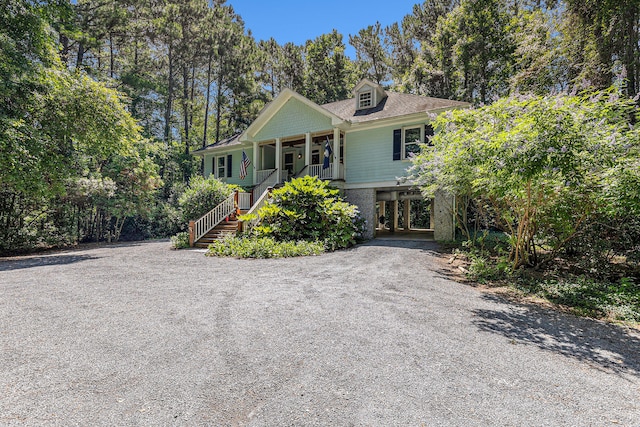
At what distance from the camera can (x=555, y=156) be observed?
4559 millimetres

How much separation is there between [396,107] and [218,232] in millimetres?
9669

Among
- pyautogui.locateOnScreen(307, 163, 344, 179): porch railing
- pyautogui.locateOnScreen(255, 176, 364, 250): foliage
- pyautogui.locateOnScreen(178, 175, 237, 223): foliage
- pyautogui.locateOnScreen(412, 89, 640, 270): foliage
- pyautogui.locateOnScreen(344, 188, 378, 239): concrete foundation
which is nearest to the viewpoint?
pyautogui.locateOnScreen(412, 89, 640, 270): foliage

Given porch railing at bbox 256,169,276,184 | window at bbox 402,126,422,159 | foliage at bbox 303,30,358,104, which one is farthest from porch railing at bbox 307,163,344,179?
foliage at bbox 303,30,358,104

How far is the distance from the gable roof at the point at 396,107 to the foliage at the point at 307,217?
4.74m

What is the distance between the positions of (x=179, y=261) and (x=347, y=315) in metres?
6.13

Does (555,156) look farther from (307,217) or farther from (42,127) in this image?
(42,127)

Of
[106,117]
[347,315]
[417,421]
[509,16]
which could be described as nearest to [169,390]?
[417,421]

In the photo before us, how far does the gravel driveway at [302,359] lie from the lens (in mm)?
2328

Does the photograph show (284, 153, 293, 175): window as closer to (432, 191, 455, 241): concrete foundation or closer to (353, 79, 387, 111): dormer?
(353, 79, 387, 111): dormer

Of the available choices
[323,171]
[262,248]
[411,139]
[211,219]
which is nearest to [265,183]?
[323,171]

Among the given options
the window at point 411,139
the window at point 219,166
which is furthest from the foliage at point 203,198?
the window at point 411,139

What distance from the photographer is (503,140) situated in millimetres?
5047

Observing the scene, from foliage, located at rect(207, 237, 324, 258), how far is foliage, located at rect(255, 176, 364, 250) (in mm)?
563

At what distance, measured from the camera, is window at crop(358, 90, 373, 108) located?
52.7 feet
